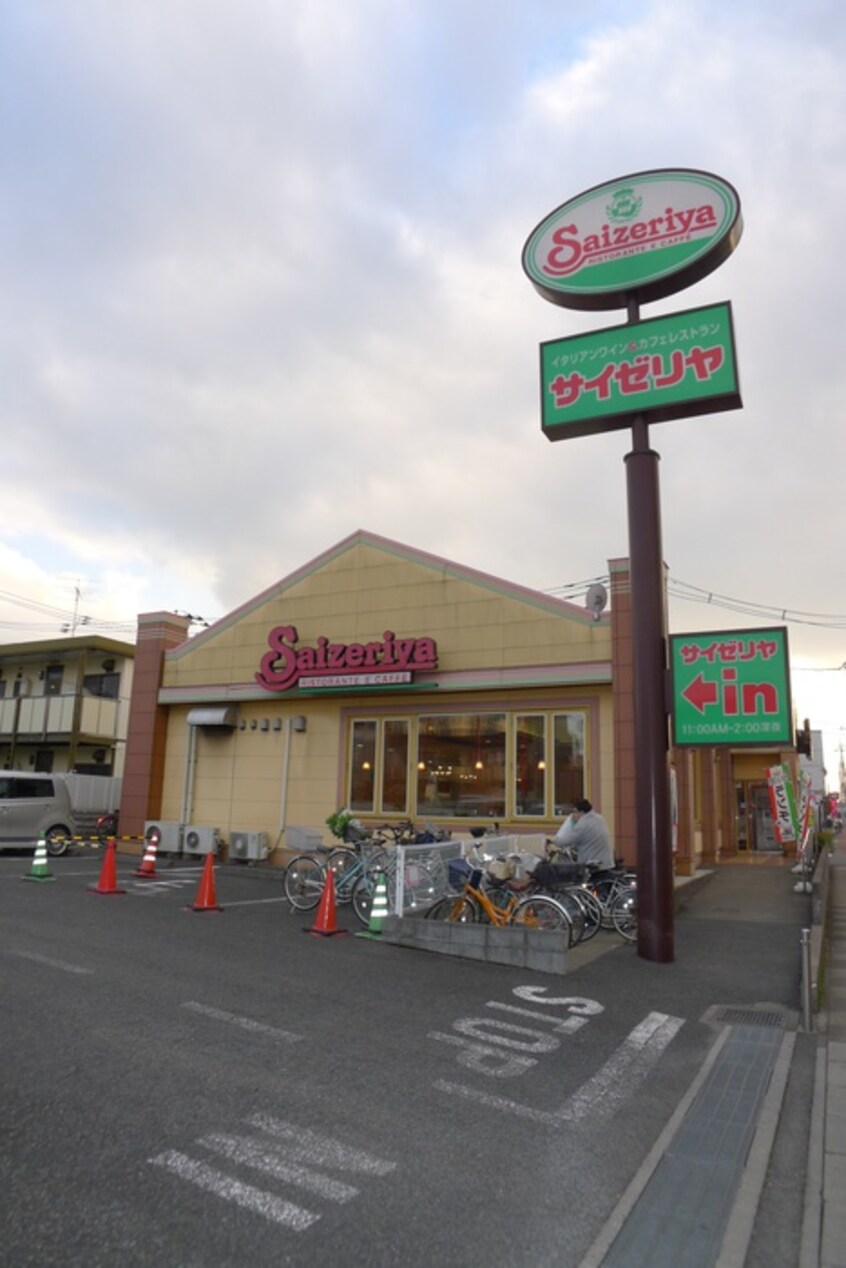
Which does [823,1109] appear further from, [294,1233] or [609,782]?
[609,782]

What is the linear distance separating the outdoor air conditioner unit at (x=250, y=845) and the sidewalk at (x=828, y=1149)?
12600 millimetres

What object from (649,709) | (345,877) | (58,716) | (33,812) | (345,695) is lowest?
(345,877)

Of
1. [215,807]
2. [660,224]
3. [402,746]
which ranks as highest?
[660,224]

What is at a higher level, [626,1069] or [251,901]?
[251,901]

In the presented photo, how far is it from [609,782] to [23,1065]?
11589mm

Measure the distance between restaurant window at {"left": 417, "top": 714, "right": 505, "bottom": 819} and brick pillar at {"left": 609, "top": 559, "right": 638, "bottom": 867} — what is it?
2.47 meters

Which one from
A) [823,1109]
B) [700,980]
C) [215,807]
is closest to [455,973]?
[700,980]

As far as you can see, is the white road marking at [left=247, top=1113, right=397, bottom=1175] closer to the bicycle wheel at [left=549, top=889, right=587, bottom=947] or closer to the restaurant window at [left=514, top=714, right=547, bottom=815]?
the bicycle wheel at [left=549, top=889, right=587, bottom=947]

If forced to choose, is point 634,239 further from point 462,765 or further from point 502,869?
point 462,765

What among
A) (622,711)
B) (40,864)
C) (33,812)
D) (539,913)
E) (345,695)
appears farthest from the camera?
(33,812)

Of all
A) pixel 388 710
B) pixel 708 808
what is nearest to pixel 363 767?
pixel 388 710

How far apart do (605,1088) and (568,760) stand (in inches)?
412

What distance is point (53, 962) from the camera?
7.75 m

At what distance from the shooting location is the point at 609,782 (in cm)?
1494
